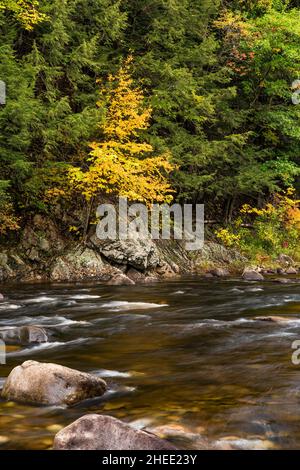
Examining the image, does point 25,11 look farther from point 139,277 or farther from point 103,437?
point 103,437

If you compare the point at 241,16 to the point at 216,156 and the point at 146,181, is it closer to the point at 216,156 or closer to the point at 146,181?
the point at 216,156

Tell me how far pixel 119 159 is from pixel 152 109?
147 inches

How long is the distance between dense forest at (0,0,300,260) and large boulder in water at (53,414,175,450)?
970cm

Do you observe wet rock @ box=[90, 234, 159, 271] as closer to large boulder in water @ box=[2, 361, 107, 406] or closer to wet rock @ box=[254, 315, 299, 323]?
wet rock @ box=[254, 315, 299, 323]

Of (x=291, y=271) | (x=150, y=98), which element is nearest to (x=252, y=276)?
(x=291, y=271)

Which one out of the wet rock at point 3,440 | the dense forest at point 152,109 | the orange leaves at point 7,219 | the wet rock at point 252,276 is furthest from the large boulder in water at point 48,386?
the wet rock at point 252,276

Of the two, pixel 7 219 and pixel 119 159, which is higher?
pixel 119 159

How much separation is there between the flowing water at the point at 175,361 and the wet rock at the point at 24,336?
233 millimetres

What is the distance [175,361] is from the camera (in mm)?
6121

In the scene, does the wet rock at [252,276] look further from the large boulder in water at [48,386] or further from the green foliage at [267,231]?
the large boulder in water at [48,386]

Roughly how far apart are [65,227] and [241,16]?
14.0 metres

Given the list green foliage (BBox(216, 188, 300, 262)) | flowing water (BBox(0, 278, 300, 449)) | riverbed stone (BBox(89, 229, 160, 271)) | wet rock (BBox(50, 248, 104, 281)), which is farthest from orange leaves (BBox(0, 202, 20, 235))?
green foliage (BBox(216, 188, 300, 262))

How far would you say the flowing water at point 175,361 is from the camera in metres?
4.03

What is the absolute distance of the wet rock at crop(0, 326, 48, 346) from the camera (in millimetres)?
7160
